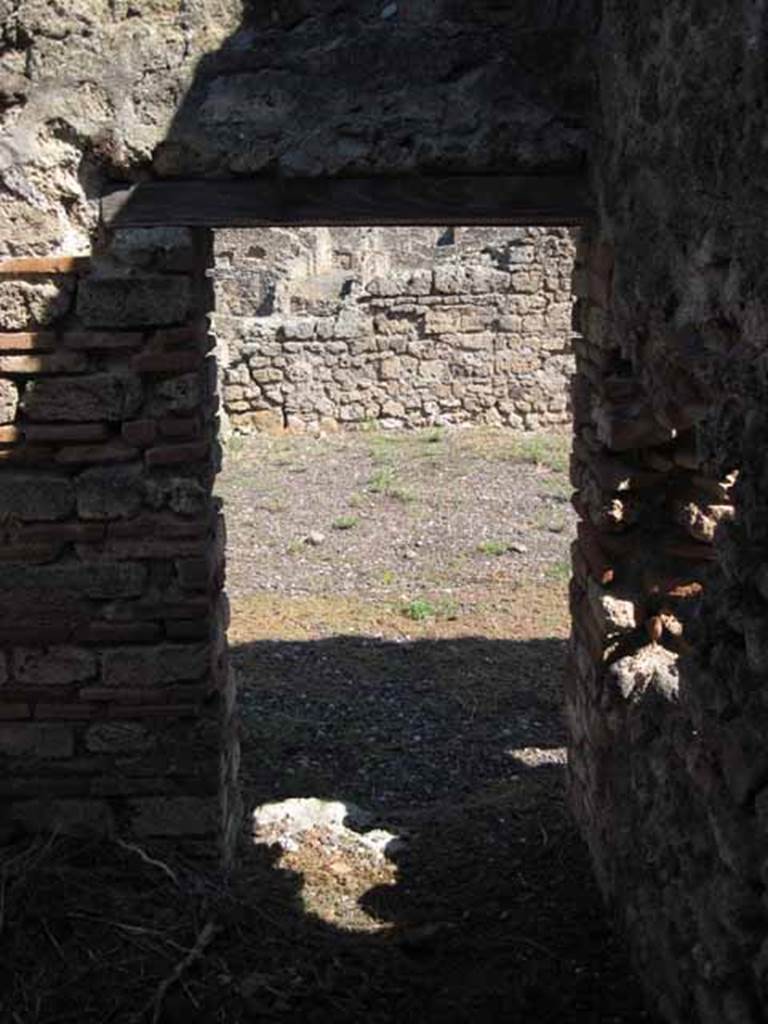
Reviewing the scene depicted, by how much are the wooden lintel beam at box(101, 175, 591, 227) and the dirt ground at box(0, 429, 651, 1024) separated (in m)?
2.00

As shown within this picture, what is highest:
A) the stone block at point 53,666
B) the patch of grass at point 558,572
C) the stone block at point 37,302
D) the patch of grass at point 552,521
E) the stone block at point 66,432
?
the stone block at point 37,302

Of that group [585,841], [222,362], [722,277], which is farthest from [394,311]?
[722,277]

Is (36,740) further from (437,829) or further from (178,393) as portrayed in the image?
(437,829)

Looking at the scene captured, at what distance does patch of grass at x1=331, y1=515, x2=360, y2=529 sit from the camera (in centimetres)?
952

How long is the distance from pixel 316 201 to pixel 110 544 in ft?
4.01

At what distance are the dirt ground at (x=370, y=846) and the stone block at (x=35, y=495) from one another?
1.06 m

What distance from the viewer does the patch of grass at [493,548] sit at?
8.93m

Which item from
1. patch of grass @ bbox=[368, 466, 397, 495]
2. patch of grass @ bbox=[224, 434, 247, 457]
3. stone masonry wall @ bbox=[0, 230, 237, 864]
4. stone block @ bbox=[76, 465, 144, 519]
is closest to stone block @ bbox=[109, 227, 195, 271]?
stone masonry wall @ bbox=[0, 230, 237, 864]

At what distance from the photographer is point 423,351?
12906mm

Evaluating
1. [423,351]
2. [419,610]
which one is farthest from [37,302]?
[423,351]

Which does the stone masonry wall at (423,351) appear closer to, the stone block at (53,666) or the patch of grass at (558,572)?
the patch of grass at (558,572)

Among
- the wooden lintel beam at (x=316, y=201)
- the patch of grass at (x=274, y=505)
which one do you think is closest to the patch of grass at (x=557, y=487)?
the patch of grass at (x=274, y=505)

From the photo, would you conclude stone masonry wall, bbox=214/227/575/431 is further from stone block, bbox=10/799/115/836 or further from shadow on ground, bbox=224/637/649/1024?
stone block, bbox=10/799/115/836

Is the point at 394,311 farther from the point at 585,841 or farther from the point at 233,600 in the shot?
the point at 585,841
